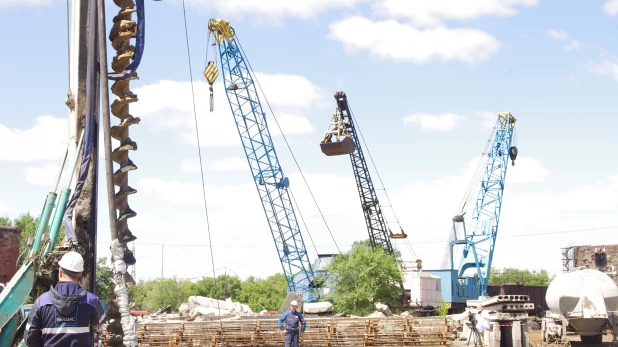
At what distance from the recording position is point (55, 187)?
29.4 ft

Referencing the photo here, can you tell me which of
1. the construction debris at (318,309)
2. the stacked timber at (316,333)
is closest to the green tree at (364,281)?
the construction debris at (318,309)

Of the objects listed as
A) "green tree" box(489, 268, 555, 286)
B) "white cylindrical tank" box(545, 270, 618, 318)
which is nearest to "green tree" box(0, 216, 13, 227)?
"white cylindrical tank" box(545, 270, 618, 318)

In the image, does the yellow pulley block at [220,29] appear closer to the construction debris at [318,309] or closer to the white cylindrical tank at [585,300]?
the construction debris at [318,309]

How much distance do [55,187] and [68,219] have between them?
923 mm

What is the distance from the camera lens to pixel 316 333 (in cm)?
2073

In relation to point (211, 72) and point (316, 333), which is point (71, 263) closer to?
point (316, 333)

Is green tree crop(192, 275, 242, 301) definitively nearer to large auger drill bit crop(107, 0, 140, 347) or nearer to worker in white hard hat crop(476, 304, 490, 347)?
worker in white hard hat crop(476, 304, 490, 347)

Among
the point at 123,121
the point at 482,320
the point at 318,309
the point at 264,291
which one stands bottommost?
the point at 264,291

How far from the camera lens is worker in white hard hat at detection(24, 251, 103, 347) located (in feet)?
16.7

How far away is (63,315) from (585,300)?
19129 millimetres

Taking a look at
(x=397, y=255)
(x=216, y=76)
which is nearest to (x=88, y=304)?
(x=216, y=76)

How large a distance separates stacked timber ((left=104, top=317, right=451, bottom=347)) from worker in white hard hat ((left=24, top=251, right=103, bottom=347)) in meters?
15.0

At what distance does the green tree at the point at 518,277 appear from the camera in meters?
118

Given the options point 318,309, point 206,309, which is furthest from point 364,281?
point 318,309
